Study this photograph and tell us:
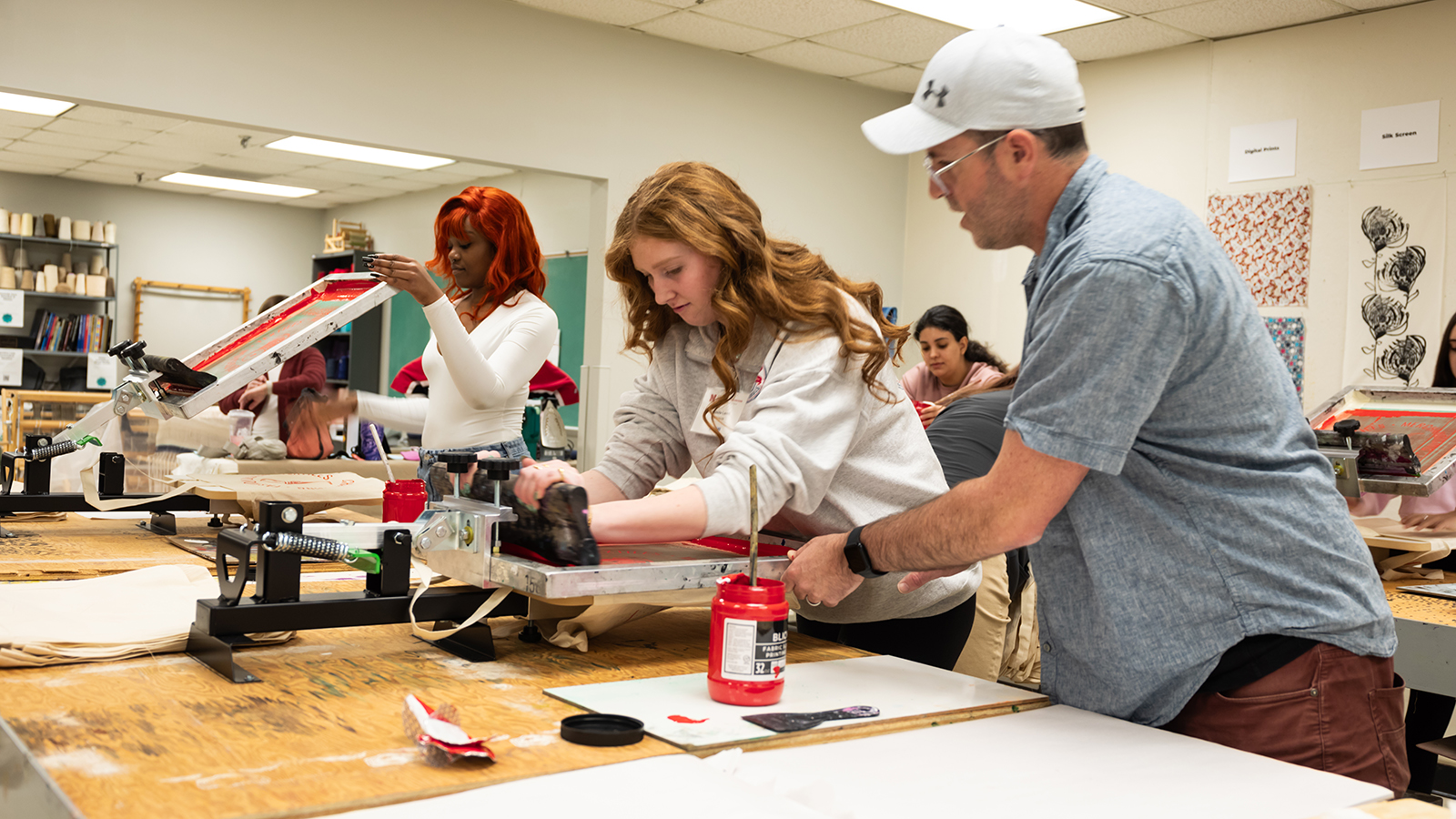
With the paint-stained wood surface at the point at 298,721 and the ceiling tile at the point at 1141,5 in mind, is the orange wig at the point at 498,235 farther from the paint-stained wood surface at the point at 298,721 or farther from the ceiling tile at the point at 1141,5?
the ceiling tile at the point at 1141,5

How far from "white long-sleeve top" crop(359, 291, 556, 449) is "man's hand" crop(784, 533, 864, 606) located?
1170 millimetres

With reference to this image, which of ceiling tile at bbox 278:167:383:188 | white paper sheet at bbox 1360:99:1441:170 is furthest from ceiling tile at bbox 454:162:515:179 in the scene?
white paper sheet at bbox 1360:99:1441:170

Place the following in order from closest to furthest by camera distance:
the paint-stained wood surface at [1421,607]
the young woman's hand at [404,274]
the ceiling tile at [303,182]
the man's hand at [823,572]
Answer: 1. the man's hand at [823,572]
2. the paint-stained wood surface at [1421,607]
3. the young woman's hand at [404,274]
4. the ceiling tile at [303,182]

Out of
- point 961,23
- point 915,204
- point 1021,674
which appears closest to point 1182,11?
point 961,23

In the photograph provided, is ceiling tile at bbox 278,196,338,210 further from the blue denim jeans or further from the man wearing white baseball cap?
the man wearing white baseball cap

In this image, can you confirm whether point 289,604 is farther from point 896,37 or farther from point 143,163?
point 143,163

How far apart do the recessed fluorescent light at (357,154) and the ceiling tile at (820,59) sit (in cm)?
257

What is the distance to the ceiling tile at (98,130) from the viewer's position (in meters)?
7.25

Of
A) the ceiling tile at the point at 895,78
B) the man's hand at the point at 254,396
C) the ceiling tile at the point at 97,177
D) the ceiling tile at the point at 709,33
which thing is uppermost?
the ceiling tile at the point at 895,78

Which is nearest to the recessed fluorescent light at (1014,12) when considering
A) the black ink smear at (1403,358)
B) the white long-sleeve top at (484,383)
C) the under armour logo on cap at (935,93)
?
the black ink smear at (1403,358)

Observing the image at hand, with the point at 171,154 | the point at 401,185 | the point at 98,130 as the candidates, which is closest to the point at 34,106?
the point at 98,130

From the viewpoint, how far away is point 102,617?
141cm

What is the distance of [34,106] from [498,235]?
5.61 m

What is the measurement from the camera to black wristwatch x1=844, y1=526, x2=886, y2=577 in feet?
4.37
